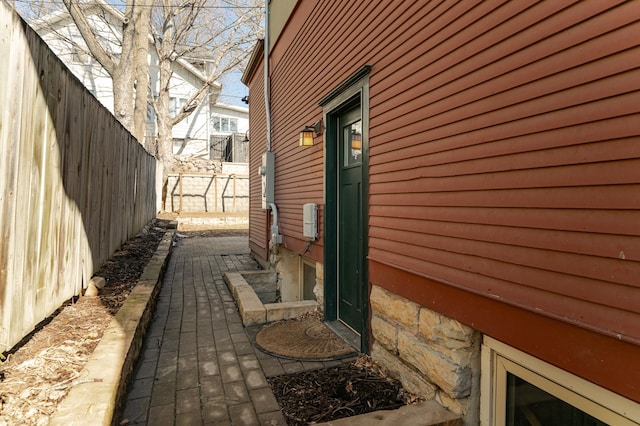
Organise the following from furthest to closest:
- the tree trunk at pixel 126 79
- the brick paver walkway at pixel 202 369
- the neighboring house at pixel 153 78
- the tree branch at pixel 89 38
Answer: the neighboring house at pixel 153 78
the tree branch at pixel 89 38
the tree trunk at pixel 126 79
the brick paver walkway at pixel 202 369

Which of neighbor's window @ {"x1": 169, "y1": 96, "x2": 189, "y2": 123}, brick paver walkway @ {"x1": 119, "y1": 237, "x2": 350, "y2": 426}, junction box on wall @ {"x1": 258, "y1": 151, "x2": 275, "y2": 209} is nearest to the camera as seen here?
brick paver walkway @ {"x1": 119, "y1": 237, "x2": 350, "y2": 426}

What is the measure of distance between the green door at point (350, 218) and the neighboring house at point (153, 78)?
2058 cm

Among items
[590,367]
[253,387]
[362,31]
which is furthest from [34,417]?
[362,31]

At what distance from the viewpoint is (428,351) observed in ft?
8.11

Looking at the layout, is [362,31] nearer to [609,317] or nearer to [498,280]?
[498,280]

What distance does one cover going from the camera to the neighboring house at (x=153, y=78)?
20.8 meters

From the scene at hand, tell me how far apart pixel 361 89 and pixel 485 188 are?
1.81 metres

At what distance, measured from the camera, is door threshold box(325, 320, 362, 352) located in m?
3.60

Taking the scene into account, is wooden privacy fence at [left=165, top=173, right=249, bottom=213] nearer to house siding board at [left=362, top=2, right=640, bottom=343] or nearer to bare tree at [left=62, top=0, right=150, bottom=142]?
bare tree at [left=62, top=0, right=150, bottom=142]

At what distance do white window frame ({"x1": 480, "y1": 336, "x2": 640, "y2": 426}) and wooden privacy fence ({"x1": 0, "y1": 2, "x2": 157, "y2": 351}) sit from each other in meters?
2.86

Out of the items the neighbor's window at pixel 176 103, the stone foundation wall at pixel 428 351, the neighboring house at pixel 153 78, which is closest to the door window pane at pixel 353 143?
the stone foundation wall at pixel 428 351

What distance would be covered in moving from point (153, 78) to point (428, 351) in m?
24.9

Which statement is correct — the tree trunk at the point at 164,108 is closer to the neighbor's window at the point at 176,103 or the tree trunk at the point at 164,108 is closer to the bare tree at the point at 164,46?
the bare tree at the point at 164,46

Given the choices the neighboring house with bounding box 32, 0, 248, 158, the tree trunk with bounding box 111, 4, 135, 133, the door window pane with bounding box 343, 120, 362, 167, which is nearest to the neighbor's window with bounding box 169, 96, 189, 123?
the neighboring house with bounding box 32, 0, 248, 158
